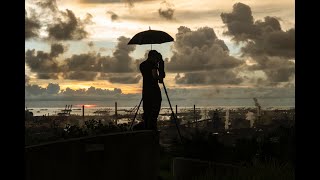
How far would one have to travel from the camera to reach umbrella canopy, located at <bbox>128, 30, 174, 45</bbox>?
1159cm

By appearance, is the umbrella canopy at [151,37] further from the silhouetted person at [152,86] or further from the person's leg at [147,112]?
the person's leg at [147,112]

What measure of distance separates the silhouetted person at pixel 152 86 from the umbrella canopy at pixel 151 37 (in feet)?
3.51

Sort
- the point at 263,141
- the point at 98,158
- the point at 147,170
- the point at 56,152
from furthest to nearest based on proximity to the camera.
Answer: the point at 263,141 < the point at 147,170 < the point at 98,158 < the point at 56,152

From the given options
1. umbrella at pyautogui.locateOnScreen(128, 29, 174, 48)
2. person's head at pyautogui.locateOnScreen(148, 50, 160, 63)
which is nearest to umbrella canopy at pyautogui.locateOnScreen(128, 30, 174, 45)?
umbrella at pyautogui.locateOnScreen(128, 29, 174, 48)

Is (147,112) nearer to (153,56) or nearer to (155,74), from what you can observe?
(155,74)

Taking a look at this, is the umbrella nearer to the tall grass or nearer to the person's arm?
the person's arm

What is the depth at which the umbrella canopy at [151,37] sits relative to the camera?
38.0ft

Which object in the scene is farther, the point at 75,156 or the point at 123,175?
the point at 123,175
